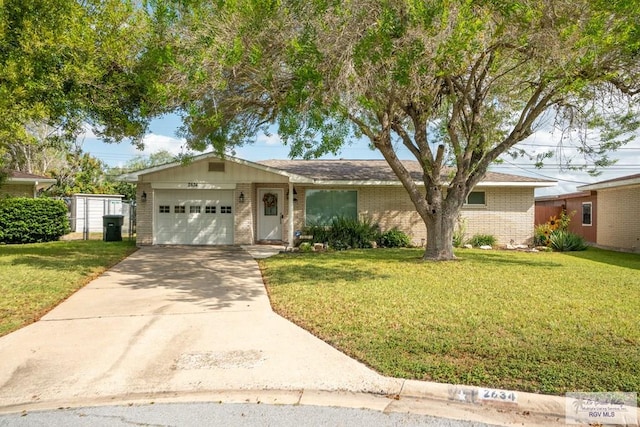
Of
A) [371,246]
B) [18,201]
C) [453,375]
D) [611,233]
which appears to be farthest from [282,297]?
[611,233]

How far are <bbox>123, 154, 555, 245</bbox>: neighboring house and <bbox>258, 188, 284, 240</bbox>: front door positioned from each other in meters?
0.04

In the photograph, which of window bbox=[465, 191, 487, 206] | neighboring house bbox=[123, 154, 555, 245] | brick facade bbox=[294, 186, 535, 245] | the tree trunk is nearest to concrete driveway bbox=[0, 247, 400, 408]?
the tree trunk

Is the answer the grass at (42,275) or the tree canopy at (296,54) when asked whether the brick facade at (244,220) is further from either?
the tree canopy at (296,54)

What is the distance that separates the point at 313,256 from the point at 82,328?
789 cm

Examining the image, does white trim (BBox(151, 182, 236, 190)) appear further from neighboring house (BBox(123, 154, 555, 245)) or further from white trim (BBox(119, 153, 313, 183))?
white trim (BBox(119, 153, 313, 183))

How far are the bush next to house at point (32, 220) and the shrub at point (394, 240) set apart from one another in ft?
44.0

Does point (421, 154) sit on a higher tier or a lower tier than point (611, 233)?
higher

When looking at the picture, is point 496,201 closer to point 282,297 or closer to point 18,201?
point 282,297

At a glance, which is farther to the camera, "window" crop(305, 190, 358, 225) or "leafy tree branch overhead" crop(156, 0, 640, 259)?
"window" crop(305, 190, 358, 225)

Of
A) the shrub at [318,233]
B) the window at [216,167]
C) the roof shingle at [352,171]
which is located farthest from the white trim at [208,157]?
the shrub at [318,233]

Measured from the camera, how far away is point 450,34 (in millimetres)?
6840

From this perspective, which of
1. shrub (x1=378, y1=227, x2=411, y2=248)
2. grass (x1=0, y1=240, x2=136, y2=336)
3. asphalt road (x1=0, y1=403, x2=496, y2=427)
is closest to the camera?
asphalt road (x1=0, y1=403, x2=496, y2=427)

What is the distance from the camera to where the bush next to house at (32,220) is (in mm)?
16078

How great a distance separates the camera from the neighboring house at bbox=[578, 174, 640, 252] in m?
15.7
